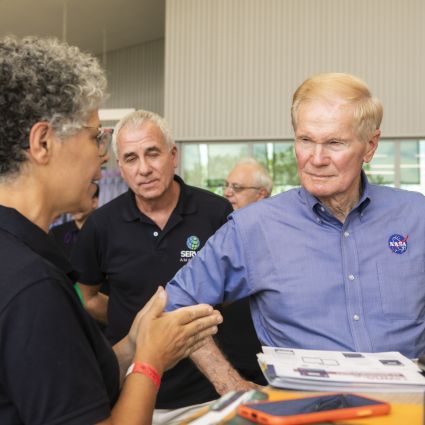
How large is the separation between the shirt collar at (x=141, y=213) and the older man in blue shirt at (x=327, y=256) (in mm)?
872

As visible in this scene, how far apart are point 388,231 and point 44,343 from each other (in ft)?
4.37

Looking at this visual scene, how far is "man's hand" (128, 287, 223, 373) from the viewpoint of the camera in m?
1.48

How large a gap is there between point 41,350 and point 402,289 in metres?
1.28

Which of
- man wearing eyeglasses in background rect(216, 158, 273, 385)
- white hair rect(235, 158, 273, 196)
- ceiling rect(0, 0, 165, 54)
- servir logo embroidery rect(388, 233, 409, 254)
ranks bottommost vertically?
man wearing eyeglasses in background rect(216, 158, 273, 385)

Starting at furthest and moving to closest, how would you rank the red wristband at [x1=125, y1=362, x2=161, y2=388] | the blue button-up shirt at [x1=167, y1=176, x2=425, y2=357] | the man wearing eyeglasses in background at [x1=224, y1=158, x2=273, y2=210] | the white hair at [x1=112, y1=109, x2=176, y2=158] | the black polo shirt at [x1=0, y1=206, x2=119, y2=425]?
the man wearing eyeglasses in background at [x1=224, y1=158, x2=273, y2=210] → the white hair at [x1=112, y1=109, x2=176, y2=158] → the blue button-up shirt at [x1=167, y1=176, x2=425, y2=357] → the red wristband at [x1=125, y1=362, x2=161, y2=388] → the black polo shirt at [x1=0, y1=206, x2=119, y2=425]

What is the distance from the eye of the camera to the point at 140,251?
2.81 m

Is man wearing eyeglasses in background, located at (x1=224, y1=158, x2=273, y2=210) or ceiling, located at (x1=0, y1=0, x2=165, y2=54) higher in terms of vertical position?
ceiling, located at (x1=0, y1=0, x2=165, y2=54)

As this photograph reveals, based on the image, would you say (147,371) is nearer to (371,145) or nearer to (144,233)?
(371,145)

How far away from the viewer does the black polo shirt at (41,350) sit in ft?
3.64

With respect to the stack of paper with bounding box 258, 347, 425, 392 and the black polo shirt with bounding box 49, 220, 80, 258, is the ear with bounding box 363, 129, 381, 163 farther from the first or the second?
the black polo shirt with bounding box 49, 220, 80, 258

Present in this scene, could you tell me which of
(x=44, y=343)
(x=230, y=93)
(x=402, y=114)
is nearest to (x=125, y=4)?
(x=230, y=93)

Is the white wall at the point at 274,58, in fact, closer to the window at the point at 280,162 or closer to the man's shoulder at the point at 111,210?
the window at the point at 280,162

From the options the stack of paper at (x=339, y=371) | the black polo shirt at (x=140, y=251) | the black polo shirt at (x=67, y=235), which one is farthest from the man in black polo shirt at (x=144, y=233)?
the stack of paper at (x=339, y=371)

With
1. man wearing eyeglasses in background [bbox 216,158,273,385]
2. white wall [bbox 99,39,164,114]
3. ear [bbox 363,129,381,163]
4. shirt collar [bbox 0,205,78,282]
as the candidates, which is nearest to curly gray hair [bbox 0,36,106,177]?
shirt collar [bbox 0,205,78,282]
